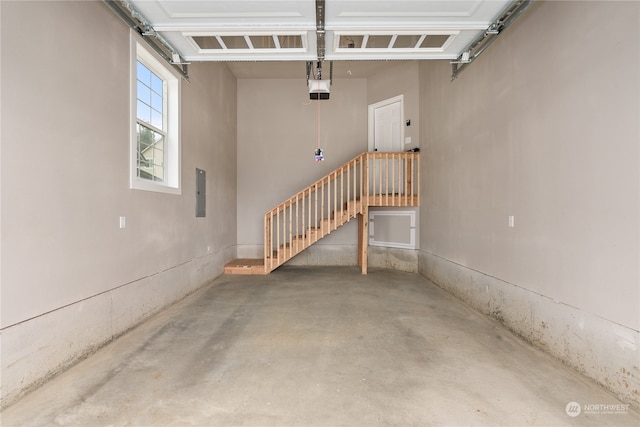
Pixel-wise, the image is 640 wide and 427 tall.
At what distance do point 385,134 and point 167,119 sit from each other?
471 centimetres

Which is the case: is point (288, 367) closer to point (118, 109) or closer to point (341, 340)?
point (341, 340)

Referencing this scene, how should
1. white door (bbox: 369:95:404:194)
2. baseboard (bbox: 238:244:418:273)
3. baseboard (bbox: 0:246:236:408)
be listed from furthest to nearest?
baseboard (bbox: 238:244:418:273) → white door (bbox: 369:95:404:194) → baseboard (bbox: 0:246:236:408)

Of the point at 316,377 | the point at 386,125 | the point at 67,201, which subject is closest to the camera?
the point at 316,377

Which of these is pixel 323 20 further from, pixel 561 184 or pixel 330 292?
pixel 330 292

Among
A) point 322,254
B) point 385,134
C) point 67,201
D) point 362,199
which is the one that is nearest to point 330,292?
point 362,199

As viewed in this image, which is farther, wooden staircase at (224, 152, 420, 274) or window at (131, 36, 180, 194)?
wooden staircase at (224, 152, 420, 274)

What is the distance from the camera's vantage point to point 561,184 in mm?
2533

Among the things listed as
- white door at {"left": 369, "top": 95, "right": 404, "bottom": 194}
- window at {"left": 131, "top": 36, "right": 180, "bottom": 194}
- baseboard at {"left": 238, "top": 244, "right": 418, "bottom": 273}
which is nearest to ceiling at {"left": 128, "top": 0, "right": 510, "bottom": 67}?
window at {"left": 131, "top": 36, "right": 180, "bottom": 194}

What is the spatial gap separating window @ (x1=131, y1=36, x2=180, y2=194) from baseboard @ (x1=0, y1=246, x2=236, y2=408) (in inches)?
49.1

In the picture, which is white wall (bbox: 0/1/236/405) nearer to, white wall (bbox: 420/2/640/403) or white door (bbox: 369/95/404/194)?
white wall (bbox: 420/2/640/403)

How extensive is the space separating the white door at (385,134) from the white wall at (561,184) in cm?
214

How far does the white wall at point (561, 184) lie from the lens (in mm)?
2008

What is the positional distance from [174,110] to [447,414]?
4753 mm

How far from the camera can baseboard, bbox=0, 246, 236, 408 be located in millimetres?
1942
